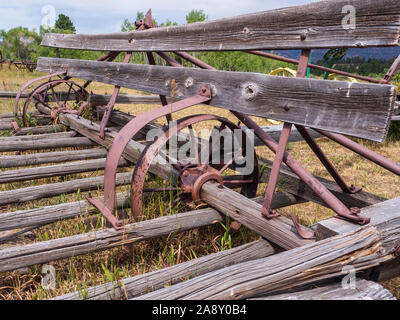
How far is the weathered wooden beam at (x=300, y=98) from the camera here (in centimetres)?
181

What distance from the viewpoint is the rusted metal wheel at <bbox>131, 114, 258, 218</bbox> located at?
8.02 feet

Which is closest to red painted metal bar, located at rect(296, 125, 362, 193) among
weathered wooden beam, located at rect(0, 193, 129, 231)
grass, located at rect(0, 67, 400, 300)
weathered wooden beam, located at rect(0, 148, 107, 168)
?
grass, located at rect(0, 67, 400, 300)

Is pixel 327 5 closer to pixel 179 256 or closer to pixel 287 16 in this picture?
pixel 287 16

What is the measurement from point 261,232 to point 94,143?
3.34 metres

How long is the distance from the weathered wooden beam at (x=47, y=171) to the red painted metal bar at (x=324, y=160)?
2321 millimetres

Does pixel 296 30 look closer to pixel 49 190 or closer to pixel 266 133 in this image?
pixel 266 133

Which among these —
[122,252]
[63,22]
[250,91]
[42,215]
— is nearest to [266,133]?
[250,91]

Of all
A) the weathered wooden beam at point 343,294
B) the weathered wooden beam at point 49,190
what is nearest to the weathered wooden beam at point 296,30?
the weathered wooden beam at point 343,294

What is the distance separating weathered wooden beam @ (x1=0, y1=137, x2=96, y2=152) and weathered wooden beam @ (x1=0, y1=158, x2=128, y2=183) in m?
1.00

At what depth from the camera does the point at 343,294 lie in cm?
148

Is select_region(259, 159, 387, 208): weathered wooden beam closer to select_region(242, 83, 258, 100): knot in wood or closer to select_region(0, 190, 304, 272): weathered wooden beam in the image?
select_region(0, 190, 304, 272): weathered wooden beam

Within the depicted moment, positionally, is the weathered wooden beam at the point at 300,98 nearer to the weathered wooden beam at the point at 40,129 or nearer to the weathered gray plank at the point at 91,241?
the weathered gray plank at the point at 91,241

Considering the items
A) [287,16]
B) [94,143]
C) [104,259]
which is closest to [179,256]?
[104,259]

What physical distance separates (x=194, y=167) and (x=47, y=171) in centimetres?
182
